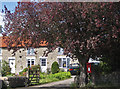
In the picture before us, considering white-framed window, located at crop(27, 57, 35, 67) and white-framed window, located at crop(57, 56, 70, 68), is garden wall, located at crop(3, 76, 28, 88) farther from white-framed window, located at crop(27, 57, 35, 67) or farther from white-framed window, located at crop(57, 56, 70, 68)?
white-framed window, located at crop(27, 57, 35, 67)

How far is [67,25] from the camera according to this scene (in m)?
10.1

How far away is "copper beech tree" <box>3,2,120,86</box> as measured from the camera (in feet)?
31.6

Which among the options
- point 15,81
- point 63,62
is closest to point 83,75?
point 15,81

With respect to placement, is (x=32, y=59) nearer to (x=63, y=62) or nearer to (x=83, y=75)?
(x=63, y=62)

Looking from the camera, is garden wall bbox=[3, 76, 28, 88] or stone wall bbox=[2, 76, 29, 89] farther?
garden wall bbox=[3, 76, 28, 88]

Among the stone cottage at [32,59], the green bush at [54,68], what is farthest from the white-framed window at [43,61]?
the green bush at [54,68]

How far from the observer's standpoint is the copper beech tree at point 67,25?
31.6ft

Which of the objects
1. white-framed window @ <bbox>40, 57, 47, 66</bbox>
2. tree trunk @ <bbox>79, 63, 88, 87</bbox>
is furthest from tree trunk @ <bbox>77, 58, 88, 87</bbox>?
white-framed window @ <bbox>40, 57, 47, 66</bbox>

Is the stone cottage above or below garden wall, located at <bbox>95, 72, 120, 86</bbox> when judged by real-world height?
above

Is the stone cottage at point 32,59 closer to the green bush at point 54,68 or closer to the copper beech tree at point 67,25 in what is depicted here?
the green bush at point 54,68

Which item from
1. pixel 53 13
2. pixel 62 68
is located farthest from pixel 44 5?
pixel 62 68

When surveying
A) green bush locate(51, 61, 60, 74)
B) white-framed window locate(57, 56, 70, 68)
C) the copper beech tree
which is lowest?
green bush locate(51, 61, 60, 74)

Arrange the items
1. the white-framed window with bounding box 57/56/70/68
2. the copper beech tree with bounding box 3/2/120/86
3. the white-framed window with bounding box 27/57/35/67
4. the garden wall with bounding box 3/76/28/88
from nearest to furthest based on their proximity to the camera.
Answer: the copper beech tree with bounding box 3/2/120/86 < the garden wall with bounding box 3/76/28/88 < the white-framed window with bounding box 57/56/70/68 < the white-framed window with bounding box 27/57/35/67

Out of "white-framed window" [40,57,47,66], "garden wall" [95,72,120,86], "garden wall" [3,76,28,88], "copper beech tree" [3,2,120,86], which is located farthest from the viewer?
"white-framed window" [40,57,47,66]
